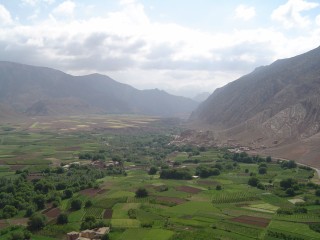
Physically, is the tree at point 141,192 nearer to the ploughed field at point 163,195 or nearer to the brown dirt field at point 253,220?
the ploughed field at point 163,195

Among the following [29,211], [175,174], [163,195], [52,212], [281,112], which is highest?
[281,112]

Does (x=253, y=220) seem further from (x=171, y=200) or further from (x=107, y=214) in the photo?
(x=107, y=214)

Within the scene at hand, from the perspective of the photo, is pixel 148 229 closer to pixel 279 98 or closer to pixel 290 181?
pixel 290 181

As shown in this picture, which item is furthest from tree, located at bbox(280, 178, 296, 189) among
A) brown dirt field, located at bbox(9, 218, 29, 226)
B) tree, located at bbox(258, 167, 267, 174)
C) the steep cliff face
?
the steep cliff face

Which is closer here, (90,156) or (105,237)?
(105,237)

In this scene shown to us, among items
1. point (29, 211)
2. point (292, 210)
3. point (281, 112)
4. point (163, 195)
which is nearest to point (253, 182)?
point (292, 210)

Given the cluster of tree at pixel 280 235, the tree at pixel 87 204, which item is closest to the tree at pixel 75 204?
the tree at pixel 87 204

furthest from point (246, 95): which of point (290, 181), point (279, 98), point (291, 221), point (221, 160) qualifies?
point (291, 221)
